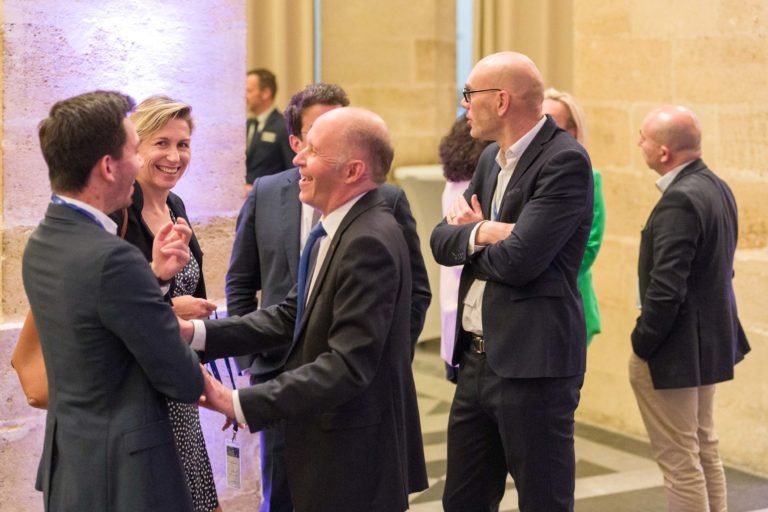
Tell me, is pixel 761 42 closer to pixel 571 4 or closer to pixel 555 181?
pixel 571 4

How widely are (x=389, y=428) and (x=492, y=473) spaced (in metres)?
0.96

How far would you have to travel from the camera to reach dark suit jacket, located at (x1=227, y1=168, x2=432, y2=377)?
3861 mm

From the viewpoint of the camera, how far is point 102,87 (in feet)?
13.3

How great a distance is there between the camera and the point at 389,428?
9.52ft

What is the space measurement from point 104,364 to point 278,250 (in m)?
1.37

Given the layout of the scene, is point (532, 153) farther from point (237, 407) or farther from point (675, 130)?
point (237, 407)

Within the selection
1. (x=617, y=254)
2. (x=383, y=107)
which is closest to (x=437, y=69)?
(x=383, y=107)

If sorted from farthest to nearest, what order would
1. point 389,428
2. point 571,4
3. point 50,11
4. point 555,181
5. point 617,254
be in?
point 571,4 → point 617,254 → point 50,11 → point 555,181 → point 389,428

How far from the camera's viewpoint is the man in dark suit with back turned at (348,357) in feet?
9.16

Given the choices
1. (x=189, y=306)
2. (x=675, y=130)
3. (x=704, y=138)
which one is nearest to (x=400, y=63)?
(x=704, y=138)

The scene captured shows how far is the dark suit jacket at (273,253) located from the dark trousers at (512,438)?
1.03ft

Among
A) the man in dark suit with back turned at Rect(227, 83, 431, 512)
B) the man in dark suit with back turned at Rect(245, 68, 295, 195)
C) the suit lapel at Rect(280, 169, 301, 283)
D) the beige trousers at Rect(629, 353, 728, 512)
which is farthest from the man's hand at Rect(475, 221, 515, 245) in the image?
the man in dark suit with back turned at Rect(245, 68, 295, 195)

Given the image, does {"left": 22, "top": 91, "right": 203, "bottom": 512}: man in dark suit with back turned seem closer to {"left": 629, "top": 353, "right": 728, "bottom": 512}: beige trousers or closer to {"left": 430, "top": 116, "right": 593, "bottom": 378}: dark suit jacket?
{"left": 430, "top": 116, "right": 593, "bottom": 378}: dark suit jacket

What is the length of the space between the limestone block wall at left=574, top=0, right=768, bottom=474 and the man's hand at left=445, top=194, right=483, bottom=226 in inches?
96.3
